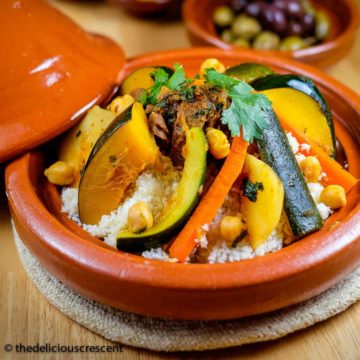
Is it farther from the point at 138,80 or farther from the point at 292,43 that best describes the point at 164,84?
the point at 292,43

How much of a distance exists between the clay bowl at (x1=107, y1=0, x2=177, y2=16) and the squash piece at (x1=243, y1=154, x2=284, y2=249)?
2.15 metres

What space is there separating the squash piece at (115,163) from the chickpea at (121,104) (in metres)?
0.23

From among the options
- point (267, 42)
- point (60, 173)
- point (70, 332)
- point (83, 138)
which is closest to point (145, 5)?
point (267, 42)

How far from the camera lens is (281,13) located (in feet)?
10.3

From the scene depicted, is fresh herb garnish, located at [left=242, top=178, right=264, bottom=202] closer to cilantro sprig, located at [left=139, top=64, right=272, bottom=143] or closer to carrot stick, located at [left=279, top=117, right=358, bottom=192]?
cilantro sprig, located at [left=139, top=64, right=272, bottom=143]

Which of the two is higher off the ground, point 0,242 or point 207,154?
point 207,154

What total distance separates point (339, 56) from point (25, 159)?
5.91 feet

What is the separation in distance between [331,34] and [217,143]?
1872 millimetres

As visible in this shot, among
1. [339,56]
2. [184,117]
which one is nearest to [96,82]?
[184,117]

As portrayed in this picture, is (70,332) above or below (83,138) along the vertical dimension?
below

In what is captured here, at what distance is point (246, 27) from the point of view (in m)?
3.14

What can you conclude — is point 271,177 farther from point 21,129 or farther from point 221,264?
point 21,129

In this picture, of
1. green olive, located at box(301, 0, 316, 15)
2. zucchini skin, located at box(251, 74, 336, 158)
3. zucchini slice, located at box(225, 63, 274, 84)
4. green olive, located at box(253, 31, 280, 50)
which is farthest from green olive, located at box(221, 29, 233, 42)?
zucchini skin, located at box(251, 74, 336, 158)

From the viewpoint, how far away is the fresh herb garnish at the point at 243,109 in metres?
1.71
